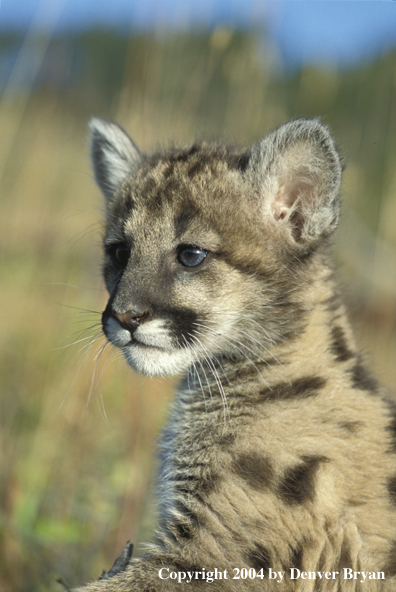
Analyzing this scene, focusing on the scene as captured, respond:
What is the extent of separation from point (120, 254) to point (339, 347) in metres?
1.35

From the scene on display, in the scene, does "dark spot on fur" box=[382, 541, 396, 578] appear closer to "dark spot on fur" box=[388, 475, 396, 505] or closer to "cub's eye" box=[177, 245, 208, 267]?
"dark spot on fur" box=[388, 475, 396, 505]

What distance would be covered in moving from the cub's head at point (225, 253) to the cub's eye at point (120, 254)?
5.3 inches

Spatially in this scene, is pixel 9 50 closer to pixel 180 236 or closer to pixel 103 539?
pixel 180 236

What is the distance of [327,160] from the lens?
2.99 metres

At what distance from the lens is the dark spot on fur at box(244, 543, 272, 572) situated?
254 cm

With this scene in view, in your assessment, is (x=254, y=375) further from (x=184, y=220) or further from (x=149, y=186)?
(x=149, y=186)

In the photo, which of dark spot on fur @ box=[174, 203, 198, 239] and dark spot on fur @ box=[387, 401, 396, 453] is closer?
dark spot on fur @ box=[387, 401, 396, 453]

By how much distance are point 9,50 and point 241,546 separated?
487cm

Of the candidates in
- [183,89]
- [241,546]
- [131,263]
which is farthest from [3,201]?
[241,546]

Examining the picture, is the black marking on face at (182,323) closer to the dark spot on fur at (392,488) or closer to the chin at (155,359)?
the chin at (155,359)

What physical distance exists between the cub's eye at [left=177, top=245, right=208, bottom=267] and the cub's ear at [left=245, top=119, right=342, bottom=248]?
429 millimetres

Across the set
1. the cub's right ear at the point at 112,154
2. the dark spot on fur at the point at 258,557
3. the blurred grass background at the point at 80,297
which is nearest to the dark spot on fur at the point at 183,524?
the dark spot on fur at the point at 258,557

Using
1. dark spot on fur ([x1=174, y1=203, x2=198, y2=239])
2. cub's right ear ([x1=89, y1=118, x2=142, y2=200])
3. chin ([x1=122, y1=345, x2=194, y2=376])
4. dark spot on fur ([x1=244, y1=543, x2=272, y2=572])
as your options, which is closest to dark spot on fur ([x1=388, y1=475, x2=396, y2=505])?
dark spot on fur ([x1=244, y1=543, x2=272, y2=572])

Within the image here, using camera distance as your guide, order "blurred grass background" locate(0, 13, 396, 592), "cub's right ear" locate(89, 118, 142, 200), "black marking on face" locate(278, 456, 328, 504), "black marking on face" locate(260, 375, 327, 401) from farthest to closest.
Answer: "cub's right ear" locate(89, 118, 142, 200) < "blurred grass background" locate(0, 13, 396, 592) < "black marking on face" locate(260, 375, 327, 401) < "black marking on face" locate(278, 456, 328, 504)
